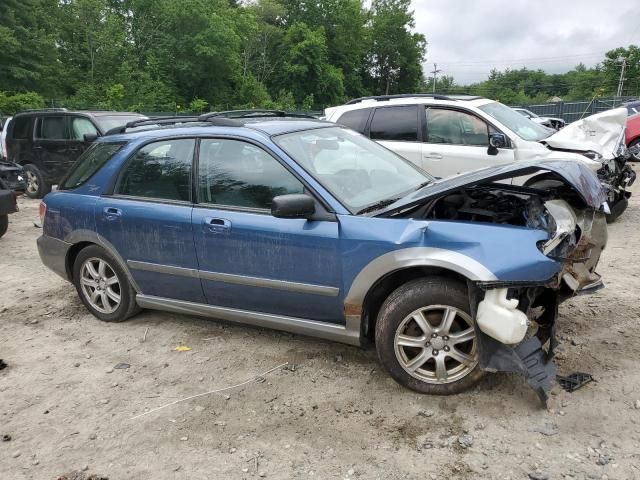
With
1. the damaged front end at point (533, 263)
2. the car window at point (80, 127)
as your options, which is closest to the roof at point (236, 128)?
the damaged front end at point (533, 263)

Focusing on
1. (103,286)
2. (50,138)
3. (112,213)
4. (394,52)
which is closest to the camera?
(112,213)

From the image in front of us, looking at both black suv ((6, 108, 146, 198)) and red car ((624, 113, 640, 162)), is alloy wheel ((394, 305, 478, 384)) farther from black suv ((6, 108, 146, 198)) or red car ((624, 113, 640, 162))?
red car ((624, 113, 640, 162))

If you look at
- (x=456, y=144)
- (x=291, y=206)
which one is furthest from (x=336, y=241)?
(x=456, y=144)

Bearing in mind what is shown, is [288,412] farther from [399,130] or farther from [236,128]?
[399,130]

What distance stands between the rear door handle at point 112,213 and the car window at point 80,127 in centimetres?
726

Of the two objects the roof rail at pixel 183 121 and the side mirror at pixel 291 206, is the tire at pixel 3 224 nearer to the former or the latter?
the roof rail at pixel 183 121

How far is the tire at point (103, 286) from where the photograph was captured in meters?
4.59

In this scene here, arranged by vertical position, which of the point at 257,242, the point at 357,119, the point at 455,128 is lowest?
the point at 257,242

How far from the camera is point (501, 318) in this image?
2.93 meters

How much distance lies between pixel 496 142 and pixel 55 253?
17.3ft

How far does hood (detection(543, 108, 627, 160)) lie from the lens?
23.4ft

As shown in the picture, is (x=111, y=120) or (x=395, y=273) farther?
(x=111, y=120)

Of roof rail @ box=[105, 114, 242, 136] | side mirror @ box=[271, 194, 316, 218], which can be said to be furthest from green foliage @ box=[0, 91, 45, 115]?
side mirror @ box=[271, 194, 316, 218]

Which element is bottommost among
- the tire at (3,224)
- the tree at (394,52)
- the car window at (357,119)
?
the tire at (3,224)
